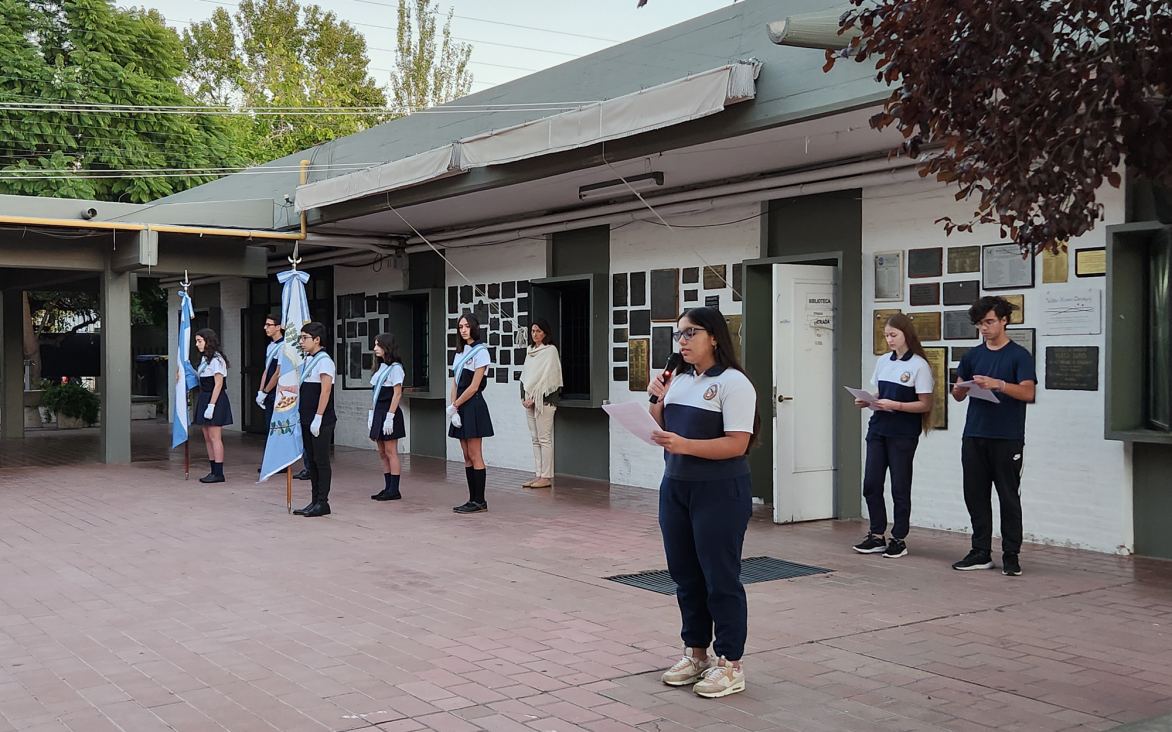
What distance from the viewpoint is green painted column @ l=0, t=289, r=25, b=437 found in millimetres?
19953

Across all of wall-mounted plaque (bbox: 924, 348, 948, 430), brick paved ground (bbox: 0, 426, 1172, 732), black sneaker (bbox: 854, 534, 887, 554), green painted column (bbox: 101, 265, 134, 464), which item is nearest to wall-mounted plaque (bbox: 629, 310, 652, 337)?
brick paved ground (bbox: 0, 426, 1172, 732)

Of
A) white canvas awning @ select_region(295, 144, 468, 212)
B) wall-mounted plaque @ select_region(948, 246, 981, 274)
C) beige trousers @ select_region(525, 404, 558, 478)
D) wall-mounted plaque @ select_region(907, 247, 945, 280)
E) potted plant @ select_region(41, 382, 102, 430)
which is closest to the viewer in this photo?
wall-mounted plaque @ select_region(948, 246, 981, 274)

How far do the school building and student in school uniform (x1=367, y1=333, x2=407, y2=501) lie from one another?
1908mm

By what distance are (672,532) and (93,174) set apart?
1021 inches

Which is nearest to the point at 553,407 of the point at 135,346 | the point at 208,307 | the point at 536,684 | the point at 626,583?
the point at 626,583

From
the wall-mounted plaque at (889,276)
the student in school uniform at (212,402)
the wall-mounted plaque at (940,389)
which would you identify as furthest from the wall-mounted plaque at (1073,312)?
the student in school uniform at (212,402)

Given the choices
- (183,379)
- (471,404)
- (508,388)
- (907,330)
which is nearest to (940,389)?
(907,330)

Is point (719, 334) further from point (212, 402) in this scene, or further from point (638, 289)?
point (212, 402)

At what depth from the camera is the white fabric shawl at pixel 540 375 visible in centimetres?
1223

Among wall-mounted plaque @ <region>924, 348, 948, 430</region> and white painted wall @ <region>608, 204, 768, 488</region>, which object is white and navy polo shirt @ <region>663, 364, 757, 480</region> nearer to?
wall-mounted plaque @ <region>924, 348, 948, 430</region>

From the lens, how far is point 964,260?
907cm

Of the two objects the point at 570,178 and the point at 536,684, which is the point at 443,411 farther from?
the point at 536,684

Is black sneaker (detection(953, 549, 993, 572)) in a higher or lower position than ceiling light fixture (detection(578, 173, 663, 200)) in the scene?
lower

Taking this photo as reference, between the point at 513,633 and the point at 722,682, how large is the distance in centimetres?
149
